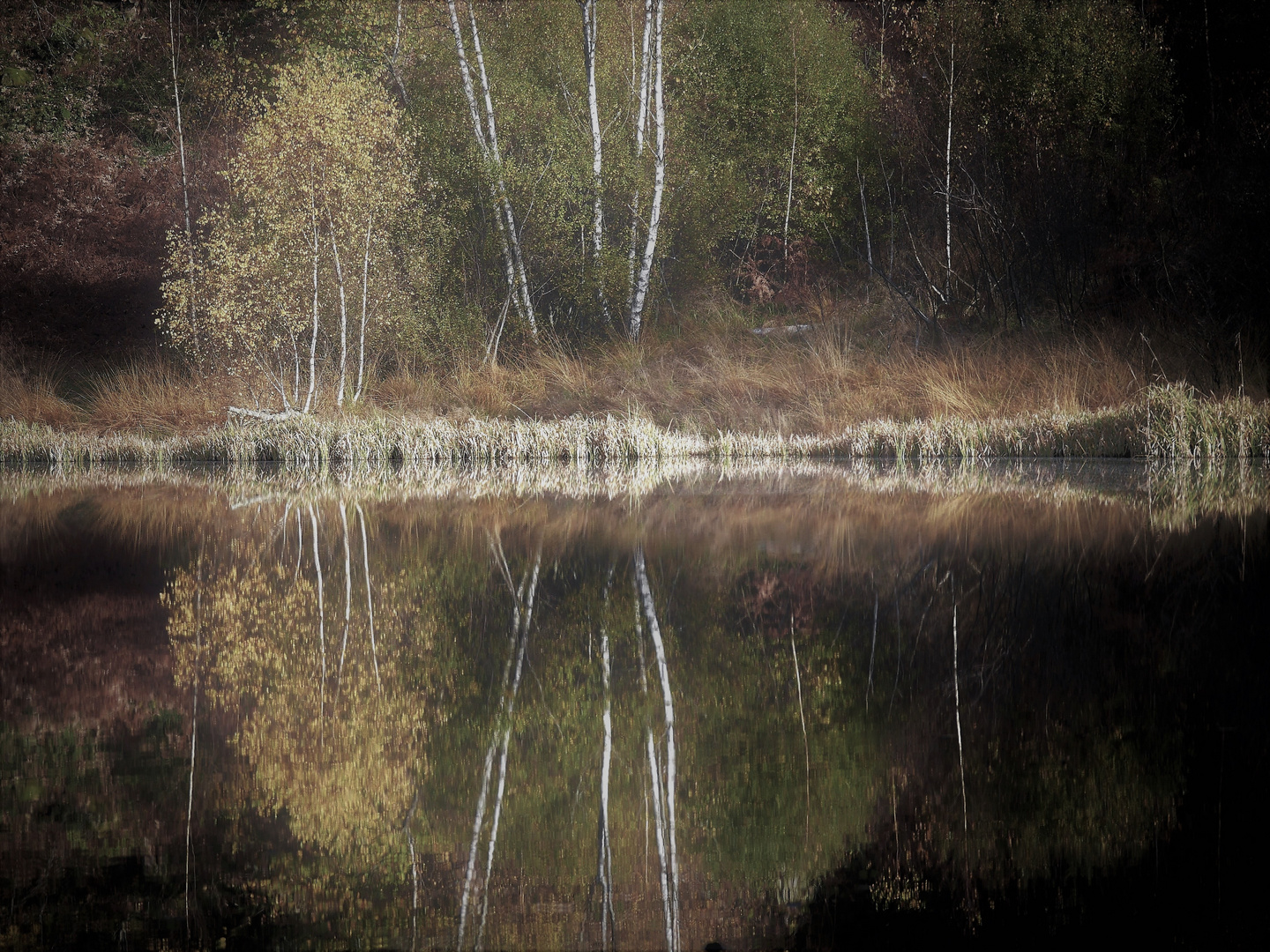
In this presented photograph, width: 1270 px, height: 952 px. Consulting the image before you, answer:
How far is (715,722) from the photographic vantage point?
3.42 meters

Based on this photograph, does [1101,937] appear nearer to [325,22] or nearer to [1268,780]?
[1268,780]

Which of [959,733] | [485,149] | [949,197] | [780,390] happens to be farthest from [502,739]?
[485,149]

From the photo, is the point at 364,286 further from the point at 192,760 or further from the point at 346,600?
the point at 192,760

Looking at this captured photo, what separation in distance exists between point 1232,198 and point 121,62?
69.6ft

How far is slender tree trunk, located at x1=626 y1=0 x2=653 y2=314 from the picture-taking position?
18.6 m

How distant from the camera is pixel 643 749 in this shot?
10.3 feet

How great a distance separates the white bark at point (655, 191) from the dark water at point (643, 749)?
1340 cm

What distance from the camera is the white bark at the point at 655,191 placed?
18484mm

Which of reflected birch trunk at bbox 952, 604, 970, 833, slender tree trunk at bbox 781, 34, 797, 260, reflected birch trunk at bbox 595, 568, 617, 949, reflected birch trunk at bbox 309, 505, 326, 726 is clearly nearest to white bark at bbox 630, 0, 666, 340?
slender tree trunk at bbox 781, 34, 797, 260

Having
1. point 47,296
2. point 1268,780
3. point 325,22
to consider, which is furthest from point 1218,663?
point 47,296

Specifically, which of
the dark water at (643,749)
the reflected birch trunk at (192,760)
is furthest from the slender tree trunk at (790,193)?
the reflected birch trunk at (192,760)

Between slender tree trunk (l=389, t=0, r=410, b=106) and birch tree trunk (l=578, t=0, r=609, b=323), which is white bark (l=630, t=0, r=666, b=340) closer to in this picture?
birch tree trunk (l=578, t=0, r=609, b=323)

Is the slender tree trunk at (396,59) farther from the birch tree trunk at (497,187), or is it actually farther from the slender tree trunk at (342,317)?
the slender tree trunk at (342,317)

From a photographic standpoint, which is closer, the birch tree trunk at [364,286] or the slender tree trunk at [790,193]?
the birch tree trunk at [364,286]
